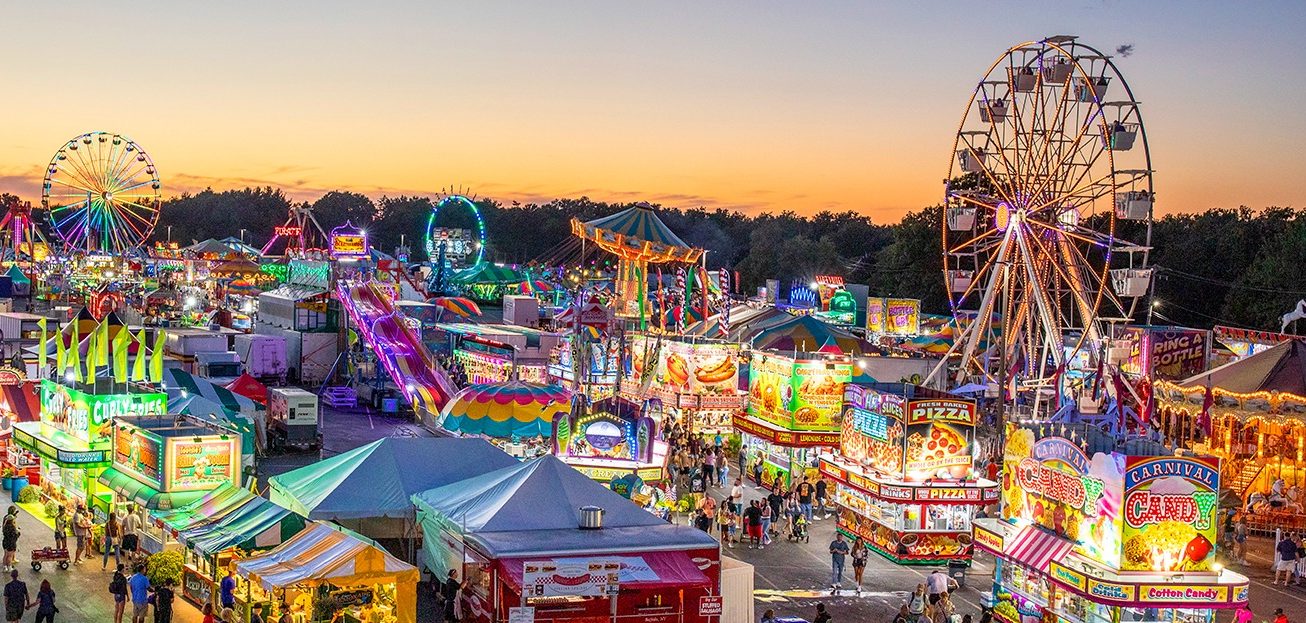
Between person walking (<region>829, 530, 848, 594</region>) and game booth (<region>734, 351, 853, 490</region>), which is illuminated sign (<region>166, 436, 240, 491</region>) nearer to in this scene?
person walking (<region>829, 530, 848, 594</region>)

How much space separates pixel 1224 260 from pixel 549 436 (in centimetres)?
4508

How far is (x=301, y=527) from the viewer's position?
1933cm

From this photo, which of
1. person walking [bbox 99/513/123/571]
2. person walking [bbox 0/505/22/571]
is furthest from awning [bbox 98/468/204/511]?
person walking [bbox 0/505/22/571]

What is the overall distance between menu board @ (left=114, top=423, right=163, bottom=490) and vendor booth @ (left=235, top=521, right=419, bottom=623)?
15.8 ft

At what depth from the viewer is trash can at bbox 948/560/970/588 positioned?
23.0 metres

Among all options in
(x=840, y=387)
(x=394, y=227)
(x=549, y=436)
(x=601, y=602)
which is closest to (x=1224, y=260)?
(x=840, y=387)

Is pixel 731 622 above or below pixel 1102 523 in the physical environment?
below

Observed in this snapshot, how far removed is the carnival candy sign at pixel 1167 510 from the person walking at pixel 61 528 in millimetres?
15698

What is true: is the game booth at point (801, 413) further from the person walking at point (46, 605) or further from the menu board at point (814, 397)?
the person walking at point (46, 605)

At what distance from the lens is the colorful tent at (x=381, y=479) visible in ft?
69.3

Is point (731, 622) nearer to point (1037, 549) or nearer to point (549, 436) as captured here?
point (1037, 549)

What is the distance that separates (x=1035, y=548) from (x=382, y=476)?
9749 millimetres

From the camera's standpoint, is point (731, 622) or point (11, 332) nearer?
point (731, 622)

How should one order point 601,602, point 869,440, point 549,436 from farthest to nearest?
1. point 549,436
2. point 869,440
3. point 601,602
